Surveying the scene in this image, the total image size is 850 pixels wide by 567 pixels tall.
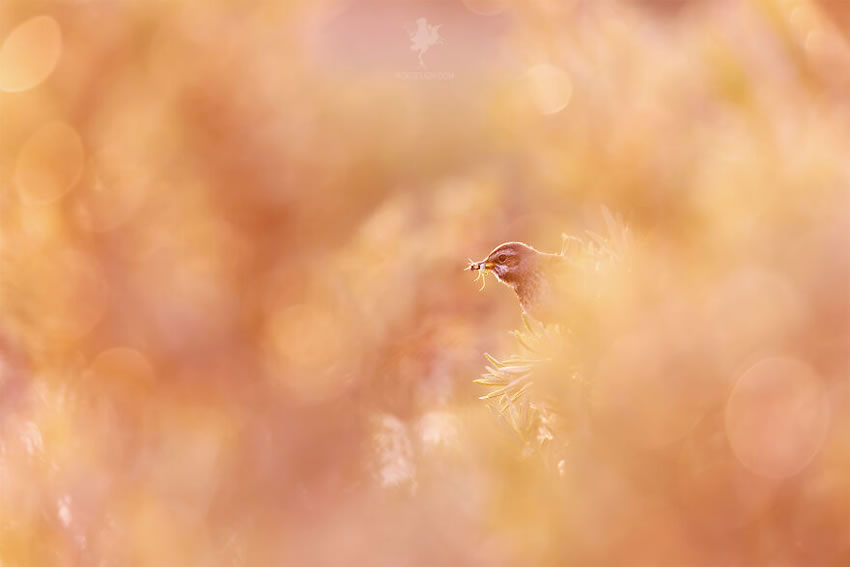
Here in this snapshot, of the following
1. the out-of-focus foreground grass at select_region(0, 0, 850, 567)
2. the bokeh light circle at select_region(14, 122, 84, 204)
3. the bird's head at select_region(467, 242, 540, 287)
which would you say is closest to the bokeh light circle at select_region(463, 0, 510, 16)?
the out-of-focus foreground grass at select_region(0, 0, 850, 567)

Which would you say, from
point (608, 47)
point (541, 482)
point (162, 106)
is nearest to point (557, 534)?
point (541, 482)

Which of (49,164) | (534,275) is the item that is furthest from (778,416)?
(49,164)

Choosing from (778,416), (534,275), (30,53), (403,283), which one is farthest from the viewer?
(403,283)

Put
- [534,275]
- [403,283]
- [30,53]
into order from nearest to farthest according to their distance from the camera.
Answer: [534,275] → [30,53] → [403,283]

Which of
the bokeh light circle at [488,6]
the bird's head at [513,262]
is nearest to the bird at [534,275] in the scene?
the bird's head at [513,262]

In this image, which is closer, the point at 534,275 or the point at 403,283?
the point at 534,275

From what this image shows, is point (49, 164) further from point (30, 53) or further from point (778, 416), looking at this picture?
point (778, 416)

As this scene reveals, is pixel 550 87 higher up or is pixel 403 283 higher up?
pixel 550 87
